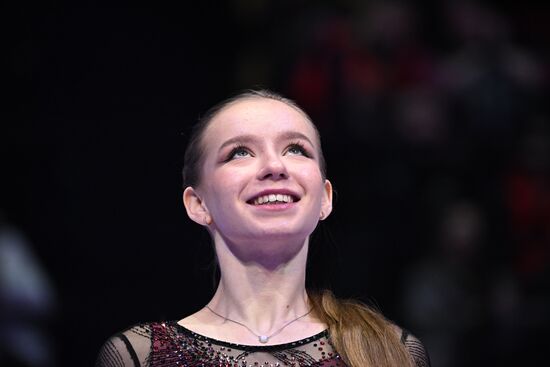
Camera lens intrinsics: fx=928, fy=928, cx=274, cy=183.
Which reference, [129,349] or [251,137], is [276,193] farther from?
[129,349]

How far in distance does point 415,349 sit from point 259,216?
535mm

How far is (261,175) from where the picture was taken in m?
2.27

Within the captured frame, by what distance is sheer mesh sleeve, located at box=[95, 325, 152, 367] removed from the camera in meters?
2.25

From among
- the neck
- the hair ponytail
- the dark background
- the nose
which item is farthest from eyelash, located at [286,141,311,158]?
the dark background

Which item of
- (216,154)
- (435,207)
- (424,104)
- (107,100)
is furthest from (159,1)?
(216,154)

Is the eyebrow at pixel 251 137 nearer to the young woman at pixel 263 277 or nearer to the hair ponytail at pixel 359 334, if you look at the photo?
the young woman at pixel 263 277

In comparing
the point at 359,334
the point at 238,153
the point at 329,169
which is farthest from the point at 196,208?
the point at 329,169

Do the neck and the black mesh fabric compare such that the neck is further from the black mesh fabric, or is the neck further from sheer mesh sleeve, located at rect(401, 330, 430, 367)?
sheer mesh sleeve, located at rect(401, 330, 430, 367)

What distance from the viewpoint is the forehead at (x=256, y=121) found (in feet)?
7.77

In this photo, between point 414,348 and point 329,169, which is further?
point 329,169

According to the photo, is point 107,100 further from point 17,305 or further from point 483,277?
point 483,277

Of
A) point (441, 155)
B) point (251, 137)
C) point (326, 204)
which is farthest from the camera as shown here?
point (441, 155)

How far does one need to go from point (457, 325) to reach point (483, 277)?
0.97 feet

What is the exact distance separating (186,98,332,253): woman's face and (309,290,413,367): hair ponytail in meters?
0.21
